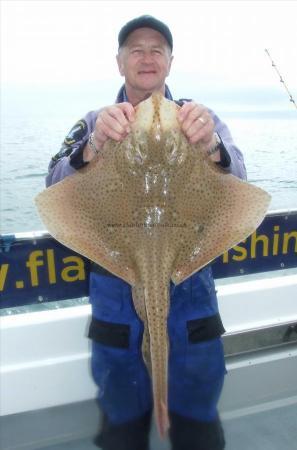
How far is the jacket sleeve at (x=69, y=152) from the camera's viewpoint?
2074 millimetres

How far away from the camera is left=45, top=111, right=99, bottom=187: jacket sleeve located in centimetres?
207

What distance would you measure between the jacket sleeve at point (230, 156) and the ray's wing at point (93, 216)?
0.51 metres

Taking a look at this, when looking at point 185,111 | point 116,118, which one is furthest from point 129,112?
point 185,111

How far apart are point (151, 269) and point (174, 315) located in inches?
22.1

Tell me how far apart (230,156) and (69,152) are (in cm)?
83

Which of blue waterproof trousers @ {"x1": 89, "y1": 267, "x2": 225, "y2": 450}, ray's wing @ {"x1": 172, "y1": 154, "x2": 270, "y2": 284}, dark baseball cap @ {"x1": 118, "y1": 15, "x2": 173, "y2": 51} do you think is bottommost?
blue waterproof trousers @ {"x1": 89, "y1": 267, "x2": 225, "y2": 450}

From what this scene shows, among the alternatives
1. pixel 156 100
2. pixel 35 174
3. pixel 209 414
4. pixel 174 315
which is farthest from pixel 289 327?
pixel 35 174

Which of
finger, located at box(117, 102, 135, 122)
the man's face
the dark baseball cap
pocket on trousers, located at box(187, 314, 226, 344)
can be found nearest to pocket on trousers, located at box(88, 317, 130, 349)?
pocket on trousers, located at box(187, 314, 226, 344)

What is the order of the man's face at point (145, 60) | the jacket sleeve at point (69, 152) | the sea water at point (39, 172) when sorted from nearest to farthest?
the jacket sleeve at point (69, 152)
the man's face at point (145, 60)
the sea water at point (39, 172)

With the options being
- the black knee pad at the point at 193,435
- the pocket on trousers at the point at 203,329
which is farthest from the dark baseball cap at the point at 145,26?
the black knee pad at the point at 193,435

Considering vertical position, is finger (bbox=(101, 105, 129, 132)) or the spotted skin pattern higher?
finger (bbox=(101, 105, 129, 132))

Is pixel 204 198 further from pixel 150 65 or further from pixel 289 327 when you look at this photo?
pixel 289 327

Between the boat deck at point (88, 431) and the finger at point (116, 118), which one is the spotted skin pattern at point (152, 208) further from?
the boat deck at point (88, 431)

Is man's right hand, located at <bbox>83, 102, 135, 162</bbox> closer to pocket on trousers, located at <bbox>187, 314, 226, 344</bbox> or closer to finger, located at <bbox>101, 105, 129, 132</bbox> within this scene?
finger, located at <bbox>101, 105, 129, 132</bbox>
